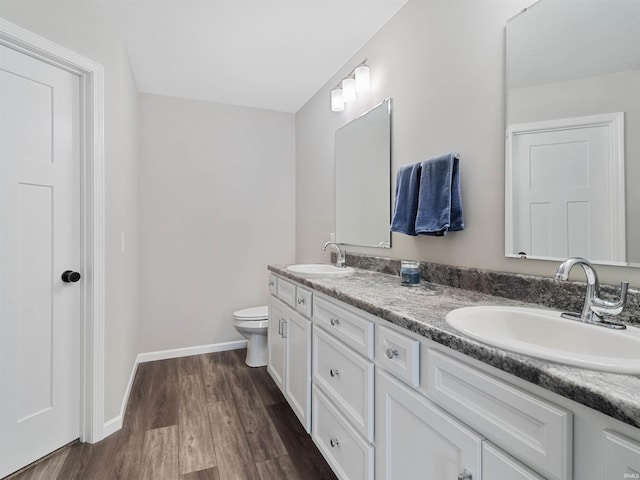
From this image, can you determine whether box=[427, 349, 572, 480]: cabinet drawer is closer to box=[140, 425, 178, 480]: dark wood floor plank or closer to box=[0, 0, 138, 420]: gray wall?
box=[140, 425, 178, 480]: dark wood floor plank

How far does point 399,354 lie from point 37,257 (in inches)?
67.4

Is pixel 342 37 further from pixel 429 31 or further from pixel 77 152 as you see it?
pixel 77 152

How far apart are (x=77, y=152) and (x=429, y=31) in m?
1.92

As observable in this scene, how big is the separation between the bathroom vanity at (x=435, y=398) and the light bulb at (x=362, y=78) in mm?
1262

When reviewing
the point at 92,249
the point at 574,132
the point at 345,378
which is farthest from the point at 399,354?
the point at 92,249

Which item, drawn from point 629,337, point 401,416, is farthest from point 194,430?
point 629,337

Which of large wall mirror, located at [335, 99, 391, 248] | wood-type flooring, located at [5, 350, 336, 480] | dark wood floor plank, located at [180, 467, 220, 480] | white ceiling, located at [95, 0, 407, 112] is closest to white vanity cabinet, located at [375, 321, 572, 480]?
wood-type flooring, located at [5, 350, 336, 480]

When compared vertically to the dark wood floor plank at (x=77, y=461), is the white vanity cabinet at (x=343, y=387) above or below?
above

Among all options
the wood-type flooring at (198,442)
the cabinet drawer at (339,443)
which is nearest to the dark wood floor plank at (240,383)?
the wood-type flooring at (198,442)

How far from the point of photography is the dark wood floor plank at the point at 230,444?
1514mm

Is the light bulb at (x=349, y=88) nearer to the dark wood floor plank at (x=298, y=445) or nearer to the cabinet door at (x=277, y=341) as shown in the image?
the cabinet door at (x=277, y=341)

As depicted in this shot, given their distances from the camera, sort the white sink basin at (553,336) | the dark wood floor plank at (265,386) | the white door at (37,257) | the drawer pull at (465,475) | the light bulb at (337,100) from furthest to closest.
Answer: the light bulb at (337,100)
the dark wood floor plank at (265,386)
the white door at (37,257)
the drawer pull at (465,475)
the white sink basin at (553,336)

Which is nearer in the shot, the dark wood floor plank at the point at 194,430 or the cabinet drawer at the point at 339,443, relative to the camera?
the cabinet drawer at the point at 339,443

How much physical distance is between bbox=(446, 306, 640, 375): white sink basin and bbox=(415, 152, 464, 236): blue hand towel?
53 centimetres
